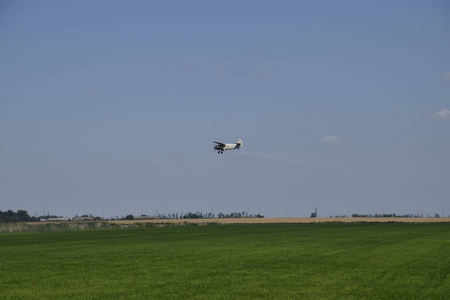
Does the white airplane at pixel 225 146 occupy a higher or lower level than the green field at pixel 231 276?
higher

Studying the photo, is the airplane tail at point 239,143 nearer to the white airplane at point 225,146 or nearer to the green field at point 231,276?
the white airplane at point 225,146

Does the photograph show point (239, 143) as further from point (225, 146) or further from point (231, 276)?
point (231, 276)

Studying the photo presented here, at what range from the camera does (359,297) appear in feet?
76.5

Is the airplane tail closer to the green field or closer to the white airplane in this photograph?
the white airplane

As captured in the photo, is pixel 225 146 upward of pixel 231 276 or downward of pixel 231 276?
upward

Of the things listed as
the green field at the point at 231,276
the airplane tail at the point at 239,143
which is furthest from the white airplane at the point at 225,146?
the green field at the point at 231,276

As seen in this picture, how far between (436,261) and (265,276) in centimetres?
1319

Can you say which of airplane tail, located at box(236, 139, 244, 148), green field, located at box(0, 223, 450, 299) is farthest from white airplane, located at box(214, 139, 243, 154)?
green field, located at box(0, 223, 450, 299)

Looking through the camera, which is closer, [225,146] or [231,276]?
Result: [231,276]

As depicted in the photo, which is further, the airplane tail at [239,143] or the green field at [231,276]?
the airplane tail at [239,143]

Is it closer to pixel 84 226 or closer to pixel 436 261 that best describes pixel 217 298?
pixel 436 261

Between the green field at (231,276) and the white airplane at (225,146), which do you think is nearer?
the green field at (231,276)

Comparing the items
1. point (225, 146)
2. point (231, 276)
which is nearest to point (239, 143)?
point (225, 146)

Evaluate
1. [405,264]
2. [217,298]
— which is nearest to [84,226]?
[405,264]
